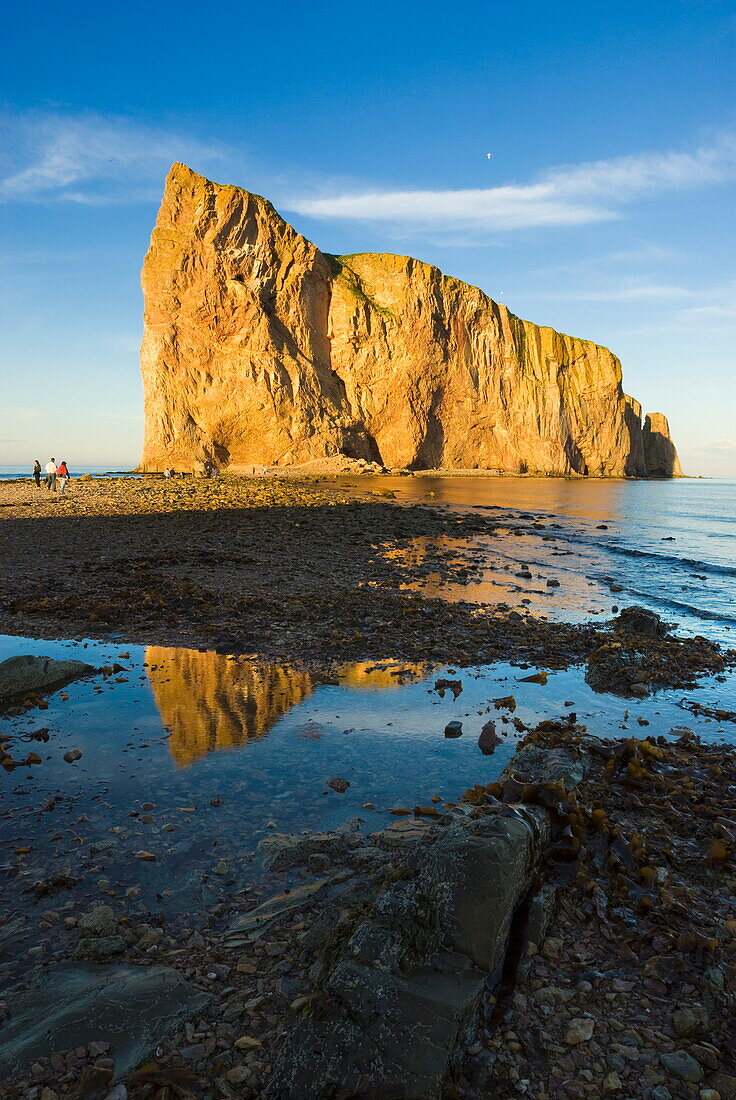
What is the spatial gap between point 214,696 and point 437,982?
15.1 feet

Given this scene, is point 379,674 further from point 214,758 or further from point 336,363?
point 336,363

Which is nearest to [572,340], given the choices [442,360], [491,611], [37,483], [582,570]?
[442,360]

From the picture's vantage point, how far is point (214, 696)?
6.70 meters

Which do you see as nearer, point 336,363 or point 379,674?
point 379,674

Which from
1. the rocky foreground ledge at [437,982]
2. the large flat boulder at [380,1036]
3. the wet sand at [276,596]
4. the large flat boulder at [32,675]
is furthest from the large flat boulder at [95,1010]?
the wet sand at [276,596]

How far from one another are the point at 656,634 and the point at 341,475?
61767 mm

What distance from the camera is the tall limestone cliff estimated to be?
6812cm

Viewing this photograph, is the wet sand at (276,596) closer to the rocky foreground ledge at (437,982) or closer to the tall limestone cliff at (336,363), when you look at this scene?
the rocky foreground ledge at (437,982)

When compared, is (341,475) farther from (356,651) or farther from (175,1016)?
(175,1016)

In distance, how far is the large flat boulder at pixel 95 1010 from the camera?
2502 millimetres

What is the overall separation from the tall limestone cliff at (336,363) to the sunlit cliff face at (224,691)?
63007 millimetres

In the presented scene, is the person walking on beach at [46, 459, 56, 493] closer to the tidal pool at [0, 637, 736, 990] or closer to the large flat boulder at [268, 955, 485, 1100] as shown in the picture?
the tidal pool at [0, 637, 736, 990]

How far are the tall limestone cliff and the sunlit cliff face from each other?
63.0m

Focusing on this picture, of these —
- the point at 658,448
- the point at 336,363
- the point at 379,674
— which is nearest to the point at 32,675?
the point at 379,674
